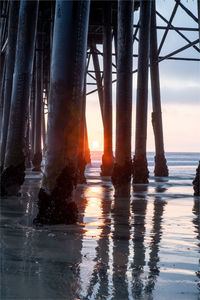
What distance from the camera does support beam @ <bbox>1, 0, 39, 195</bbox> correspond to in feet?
21.9

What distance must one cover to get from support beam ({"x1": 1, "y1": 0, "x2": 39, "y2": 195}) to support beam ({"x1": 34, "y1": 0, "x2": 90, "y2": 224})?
96.6 inches

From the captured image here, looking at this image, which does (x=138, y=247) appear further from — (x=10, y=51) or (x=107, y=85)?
(x=107, y=85)

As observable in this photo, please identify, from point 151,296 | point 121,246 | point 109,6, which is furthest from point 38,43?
point 151,296

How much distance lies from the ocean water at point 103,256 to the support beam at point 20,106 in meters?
1.46

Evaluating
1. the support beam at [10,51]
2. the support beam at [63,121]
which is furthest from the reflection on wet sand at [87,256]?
the support beam at [10,51]

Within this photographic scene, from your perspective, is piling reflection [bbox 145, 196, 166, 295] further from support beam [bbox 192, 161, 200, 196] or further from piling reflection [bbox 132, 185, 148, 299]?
support beam [bbox 192, 161, 200, 196]

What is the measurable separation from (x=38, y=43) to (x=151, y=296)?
15.4 meters

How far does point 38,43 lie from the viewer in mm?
16469

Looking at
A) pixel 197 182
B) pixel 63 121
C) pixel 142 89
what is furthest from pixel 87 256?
pixel 142 89

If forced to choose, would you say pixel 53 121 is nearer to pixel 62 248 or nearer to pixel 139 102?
pixel 62 248

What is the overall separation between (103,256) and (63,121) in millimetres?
1728

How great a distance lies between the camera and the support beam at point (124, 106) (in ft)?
23.0

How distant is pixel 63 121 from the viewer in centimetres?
427

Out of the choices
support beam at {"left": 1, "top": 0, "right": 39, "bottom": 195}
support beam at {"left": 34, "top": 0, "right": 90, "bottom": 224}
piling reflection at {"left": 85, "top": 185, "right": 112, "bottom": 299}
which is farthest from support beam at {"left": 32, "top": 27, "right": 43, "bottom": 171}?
piling reflection at {"left": 85, "top": 185, "right": 112, "bottom": 299}
